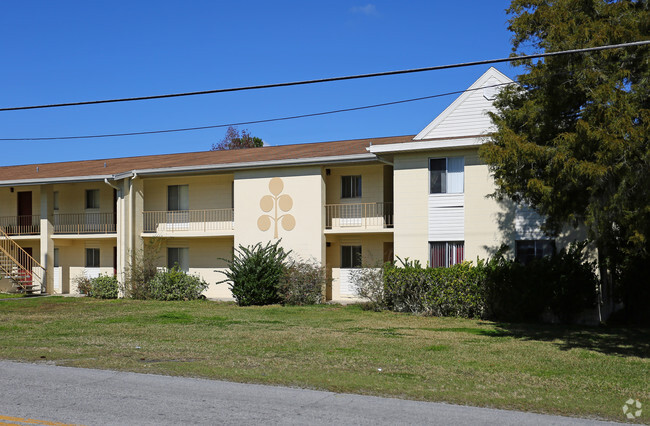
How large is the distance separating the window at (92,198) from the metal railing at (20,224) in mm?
2870

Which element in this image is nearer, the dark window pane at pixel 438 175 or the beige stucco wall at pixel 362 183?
the dark window pane at pixel 438 175

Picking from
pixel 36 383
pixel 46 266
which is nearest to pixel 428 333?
pixel 36 383

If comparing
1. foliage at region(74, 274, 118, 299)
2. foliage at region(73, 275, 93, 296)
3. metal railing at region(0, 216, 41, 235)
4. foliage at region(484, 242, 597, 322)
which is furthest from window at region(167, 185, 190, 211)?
foliage at region(484, 242, 597, 322)

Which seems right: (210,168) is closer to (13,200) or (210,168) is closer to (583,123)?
(13,200)

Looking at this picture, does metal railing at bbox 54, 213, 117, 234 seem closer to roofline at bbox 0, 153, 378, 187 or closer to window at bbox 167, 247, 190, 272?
roofline at bbox 0, 153, 378, 187

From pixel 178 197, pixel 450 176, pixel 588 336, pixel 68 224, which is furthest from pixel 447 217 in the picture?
pixel 68 224

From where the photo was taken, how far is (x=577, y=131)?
13.9 m

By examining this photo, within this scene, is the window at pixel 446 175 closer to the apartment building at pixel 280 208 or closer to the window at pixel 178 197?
the apartment building at pixel 280 208

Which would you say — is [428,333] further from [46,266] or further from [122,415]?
[46,266]

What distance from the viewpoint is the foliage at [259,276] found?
85.2 feet

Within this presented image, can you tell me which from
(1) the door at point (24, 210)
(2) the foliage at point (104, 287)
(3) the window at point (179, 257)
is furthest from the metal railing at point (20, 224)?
(3) the window at point (179, 257)

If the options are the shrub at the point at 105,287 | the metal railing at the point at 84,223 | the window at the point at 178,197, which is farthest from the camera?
the metal railing at the point at 84,223

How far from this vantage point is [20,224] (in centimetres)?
3453

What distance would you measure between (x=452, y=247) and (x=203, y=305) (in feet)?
32.1
